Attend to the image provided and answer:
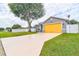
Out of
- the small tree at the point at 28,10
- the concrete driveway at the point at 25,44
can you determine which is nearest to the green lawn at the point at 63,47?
the concrete driveway at the point at 25,44

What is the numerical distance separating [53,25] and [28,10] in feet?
0.88

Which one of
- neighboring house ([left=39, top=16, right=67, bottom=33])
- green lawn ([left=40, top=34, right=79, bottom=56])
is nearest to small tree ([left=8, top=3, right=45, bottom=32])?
neighboring house ([left=39, top=16, right=67, bottom=33])

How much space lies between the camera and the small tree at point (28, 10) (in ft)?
5.89

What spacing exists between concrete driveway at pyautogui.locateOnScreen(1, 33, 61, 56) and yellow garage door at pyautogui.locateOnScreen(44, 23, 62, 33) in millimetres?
39

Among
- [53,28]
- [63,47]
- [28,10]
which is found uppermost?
[28,10]

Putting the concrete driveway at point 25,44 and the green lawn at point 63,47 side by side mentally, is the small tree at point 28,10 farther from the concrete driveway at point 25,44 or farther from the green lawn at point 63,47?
the green lawn at point 63,47

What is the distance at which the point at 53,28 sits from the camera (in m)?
1.84

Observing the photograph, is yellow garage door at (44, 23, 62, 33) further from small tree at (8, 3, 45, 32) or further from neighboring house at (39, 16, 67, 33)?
small tree at (8, 3, 45, 32)

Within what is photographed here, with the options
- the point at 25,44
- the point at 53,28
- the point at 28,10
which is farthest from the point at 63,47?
the point at 28,10

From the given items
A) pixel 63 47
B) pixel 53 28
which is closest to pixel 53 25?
pixel 53 28

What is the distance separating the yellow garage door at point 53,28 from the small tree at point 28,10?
0.41 feet

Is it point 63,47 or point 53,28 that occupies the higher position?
point 53,28

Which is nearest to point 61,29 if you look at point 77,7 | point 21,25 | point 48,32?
point 48,32

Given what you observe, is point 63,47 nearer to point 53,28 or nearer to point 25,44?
point 53,28
